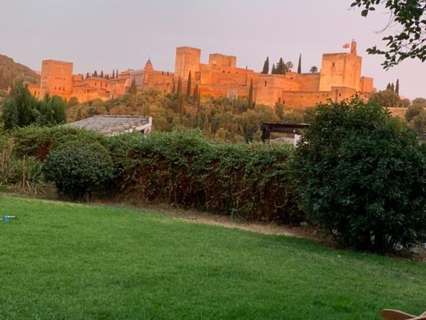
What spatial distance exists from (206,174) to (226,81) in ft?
297

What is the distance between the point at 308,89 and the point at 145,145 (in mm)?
86864

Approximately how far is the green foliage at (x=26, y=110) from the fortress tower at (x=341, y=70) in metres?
70.5

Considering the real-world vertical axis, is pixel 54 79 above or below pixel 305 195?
above

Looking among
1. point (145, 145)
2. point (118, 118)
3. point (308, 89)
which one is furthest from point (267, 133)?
point (308, 89)

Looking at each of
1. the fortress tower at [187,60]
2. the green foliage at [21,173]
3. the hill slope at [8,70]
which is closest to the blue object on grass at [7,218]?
the green foliage at [21,173]

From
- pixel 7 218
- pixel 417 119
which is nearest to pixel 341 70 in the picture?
pixel 417 119

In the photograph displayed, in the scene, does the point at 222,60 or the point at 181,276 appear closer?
the point at 181,276

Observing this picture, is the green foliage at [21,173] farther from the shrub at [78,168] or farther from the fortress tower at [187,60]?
the fortress tower at [187,60]

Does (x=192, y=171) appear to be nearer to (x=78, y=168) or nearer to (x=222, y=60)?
(x=78, y=168)

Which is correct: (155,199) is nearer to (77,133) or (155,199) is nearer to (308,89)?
(77,133)

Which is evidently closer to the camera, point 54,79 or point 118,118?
point 118,118

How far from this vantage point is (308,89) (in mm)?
98062

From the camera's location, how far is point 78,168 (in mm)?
12891

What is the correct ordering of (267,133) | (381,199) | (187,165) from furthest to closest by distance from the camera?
(267,133) → (187,165) → (381,199)
